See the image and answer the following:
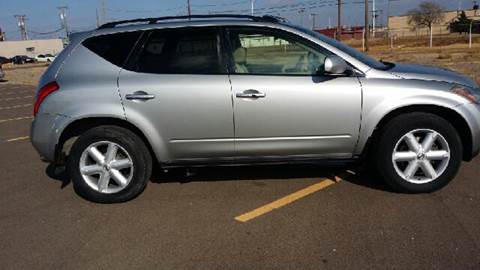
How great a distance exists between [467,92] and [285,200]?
79.7 inches

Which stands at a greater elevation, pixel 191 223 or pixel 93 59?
pixel 93 59

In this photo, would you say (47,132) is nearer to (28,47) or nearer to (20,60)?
(20,60)

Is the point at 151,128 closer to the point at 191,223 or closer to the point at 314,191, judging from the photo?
the point at 191,223

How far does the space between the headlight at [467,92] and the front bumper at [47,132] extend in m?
3.73

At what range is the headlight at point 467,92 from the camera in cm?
471

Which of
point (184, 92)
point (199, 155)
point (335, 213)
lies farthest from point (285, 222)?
point (184, 92)

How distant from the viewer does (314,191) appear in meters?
5.08

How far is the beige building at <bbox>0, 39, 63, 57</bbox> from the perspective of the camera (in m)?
105

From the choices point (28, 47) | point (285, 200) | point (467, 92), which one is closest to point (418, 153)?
point (467, 92)

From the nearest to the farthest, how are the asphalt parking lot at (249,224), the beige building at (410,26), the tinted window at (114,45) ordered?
the asphalt parking lot at (249,224) → the tinted window at (114,45) → the beige building at (410,26)

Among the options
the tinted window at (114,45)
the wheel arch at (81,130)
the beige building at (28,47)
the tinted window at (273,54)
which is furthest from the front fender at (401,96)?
the beige building at (28,47)

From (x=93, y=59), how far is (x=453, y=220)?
362 cm

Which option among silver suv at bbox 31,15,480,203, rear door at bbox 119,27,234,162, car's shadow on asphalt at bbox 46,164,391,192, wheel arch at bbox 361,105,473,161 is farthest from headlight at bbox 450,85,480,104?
rear door at bbox 119,27,234,162

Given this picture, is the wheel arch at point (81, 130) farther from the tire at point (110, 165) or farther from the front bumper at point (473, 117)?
the front bumper at point (473, 117)
